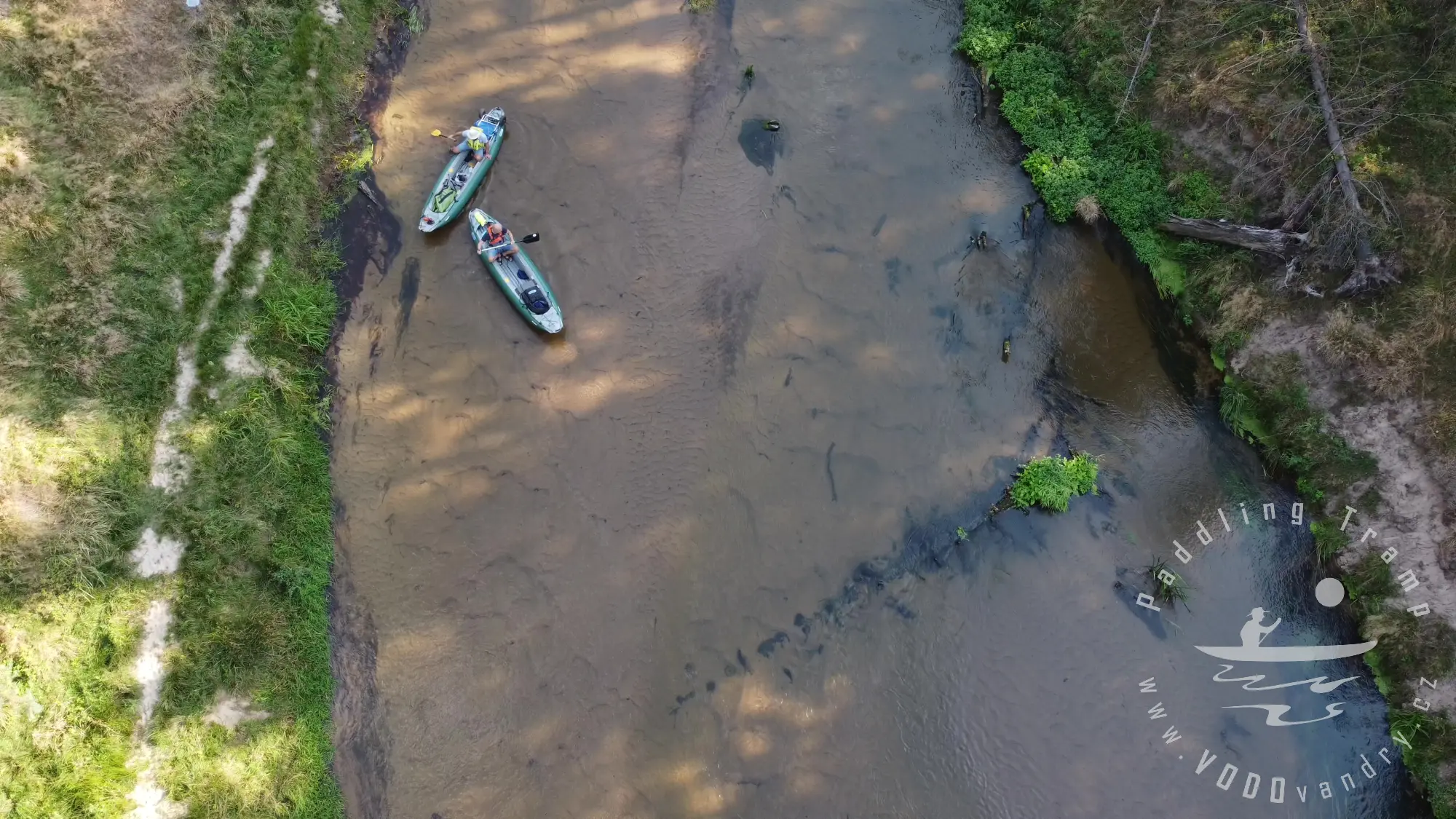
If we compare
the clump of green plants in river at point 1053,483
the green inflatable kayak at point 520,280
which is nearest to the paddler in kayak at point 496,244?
the green inflatable kayak at point 520,280

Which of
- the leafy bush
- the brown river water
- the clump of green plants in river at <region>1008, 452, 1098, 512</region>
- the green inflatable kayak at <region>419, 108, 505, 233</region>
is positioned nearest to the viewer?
the brown river water

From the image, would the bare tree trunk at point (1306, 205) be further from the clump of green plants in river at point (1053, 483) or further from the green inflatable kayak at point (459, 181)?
the green inflatable kayak at point (459, 181)

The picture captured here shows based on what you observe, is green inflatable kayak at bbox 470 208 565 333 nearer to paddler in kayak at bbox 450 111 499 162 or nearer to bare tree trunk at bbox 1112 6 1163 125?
paddler in kayak at bbox 450 111 499 162

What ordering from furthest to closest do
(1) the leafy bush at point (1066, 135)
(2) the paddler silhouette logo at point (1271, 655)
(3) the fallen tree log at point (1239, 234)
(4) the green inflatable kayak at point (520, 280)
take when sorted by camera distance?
(1) the leafy bush at point (1066, 135) < (4) the green inflatable kayak at point (520, 280) < (3) the fallen tree log at point (1239, 234) < (2) the paddler silhouette logo at point (1271, 655)

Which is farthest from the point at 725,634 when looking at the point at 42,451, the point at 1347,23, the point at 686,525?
the point at 1347,23

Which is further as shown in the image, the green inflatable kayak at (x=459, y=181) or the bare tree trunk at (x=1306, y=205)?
the green inflatable kayak at (x=459, y=181)

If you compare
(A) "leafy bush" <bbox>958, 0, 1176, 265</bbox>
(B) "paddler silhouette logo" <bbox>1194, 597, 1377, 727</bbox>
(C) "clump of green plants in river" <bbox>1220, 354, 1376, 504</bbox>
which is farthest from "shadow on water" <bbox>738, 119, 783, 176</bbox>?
(B) "paddler silhouette logo" <bbox>1194, 597, 1377, 727</bbox>
